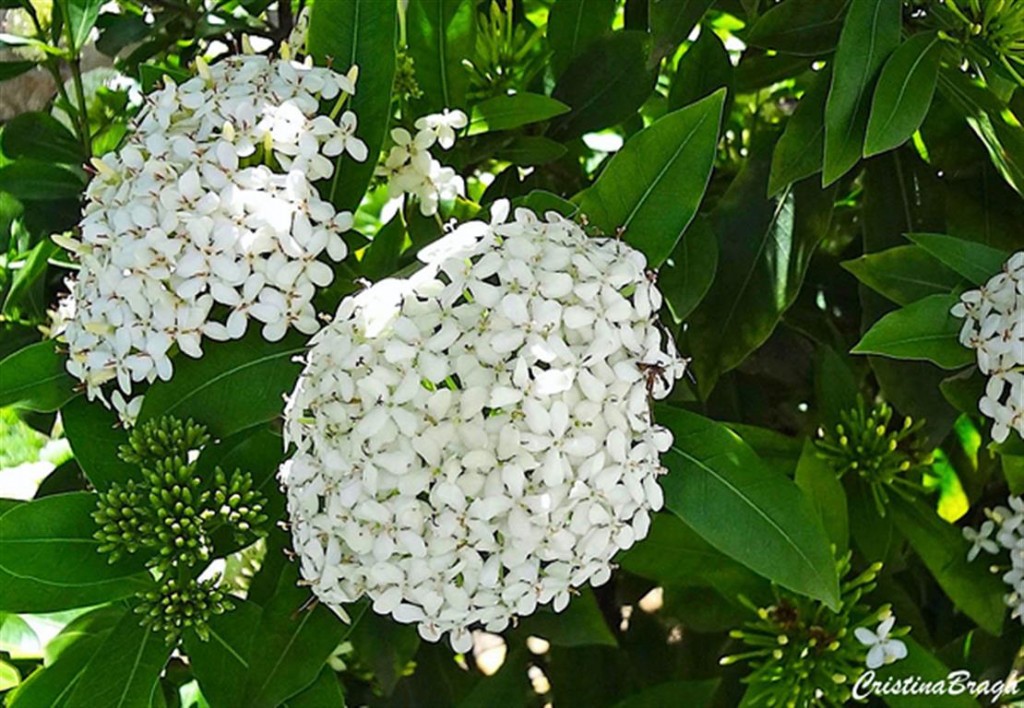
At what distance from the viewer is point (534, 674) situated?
89.5 inches

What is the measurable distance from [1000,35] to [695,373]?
472 mm

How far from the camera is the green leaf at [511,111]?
122 centimetres

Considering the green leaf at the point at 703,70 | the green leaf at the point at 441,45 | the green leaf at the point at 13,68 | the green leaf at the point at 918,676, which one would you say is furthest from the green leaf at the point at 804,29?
the green leaf at the point at 13,68

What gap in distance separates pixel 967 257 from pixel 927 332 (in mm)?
92

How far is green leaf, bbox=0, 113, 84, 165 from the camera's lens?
141 cm

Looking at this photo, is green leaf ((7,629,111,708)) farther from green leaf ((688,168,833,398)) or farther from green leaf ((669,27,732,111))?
green leaf ((669,27,732,111))

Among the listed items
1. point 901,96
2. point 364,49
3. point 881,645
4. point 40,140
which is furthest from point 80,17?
point 881,645

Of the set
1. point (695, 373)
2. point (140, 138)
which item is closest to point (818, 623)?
point (695, 373)

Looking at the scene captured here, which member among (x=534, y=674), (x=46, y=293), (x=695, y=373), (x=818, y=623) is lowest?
(x=534, y=674)

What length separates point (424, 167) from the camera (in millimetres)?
1161

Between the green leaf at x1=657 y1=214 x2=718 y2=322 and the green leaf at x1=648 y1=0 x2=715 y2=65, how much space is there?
20 cm

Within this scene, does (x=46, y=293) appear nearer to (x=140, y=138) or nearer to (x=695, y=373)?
(x=140, y=138)

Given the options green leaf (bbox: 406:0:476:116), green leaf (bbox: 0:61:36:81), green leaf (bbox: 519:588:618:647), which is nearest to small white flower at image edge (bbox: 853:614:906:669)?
green leaf (bbox: 519:588:618:647)

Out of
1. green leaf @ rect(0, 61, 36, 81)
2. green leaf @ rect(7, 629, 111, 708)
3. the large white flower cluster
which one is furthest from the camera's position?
green leaf @ rect(0, 61, 36, 81)
